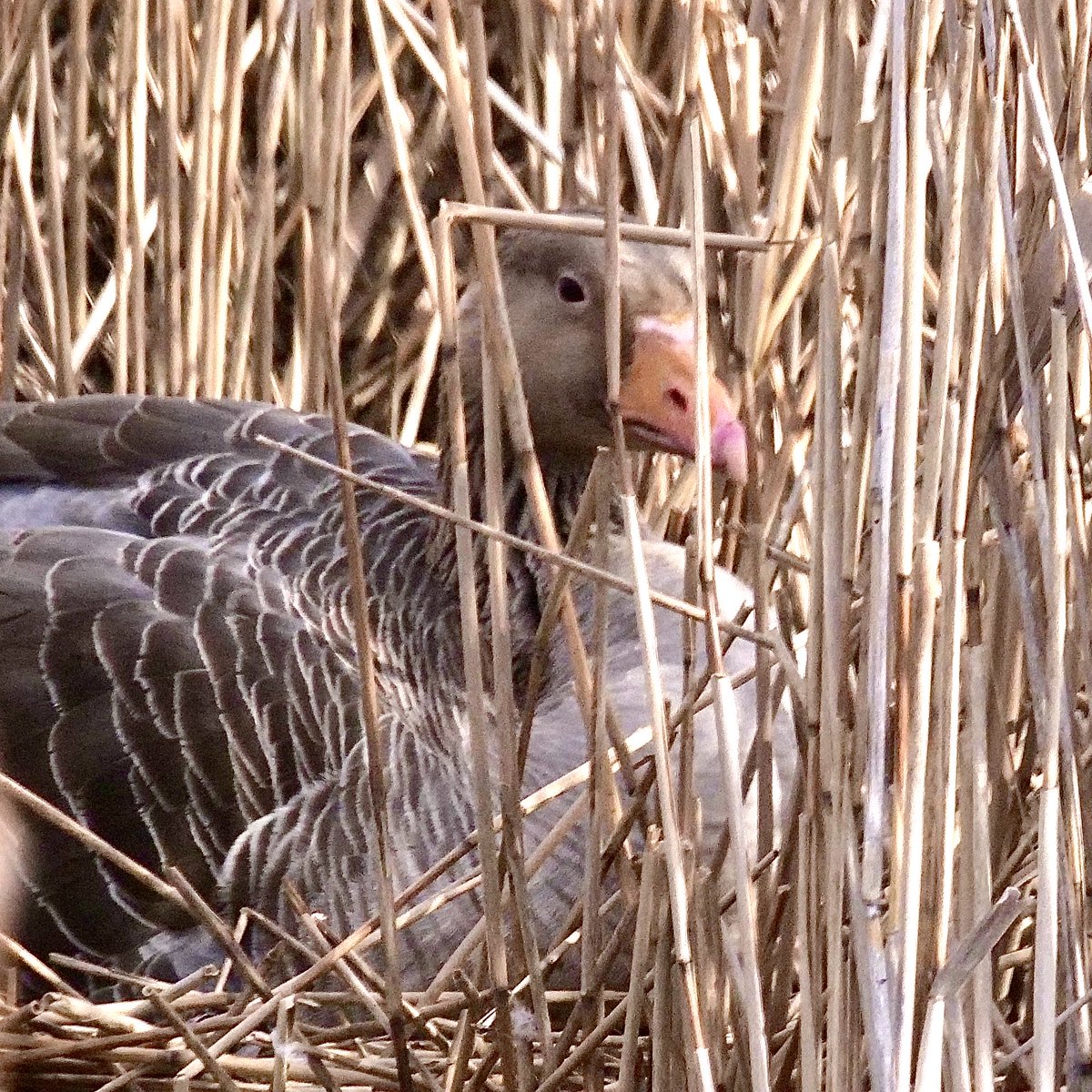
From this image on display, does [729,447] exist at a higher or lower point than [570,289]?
lower

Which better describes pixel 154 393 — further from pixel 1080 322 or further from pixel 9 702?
pixel 1080 322

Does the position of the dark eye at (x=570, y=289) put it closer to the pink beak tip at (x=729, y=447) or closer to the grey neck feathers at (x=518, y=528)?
the grey neck feathers at (x=518, y=528)

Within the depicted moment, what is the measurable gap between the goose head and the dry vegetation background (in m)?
0.10

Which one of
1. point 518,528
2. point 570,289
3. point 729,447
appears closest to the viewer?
point 729,447

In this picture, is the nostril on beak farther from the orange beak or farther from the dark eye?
the dark eye

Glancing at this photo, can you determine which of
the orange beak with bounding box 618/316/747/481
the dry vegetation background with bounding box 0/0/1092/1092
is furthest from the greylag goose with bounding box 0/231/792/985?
the dry vegetation background with bounding box 0/0/1092/1092

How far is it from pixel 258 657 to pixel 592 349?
67cm

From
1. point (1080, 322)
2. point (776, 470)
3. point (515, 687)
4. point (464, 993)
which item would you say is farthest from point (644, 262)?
point (464, 993)

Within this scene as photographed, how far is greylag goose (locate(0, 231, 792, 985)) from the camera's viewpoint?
104 inches

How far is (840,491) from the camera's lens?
1.72m

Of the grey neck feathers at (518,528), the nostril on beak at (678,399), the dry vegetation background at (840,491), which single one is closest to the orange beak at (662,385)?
the nostril on beak at (678,399)

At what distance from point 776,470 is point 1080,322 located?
0.66m

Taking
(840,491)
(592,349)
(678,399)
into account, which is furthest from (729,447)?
(840,491)

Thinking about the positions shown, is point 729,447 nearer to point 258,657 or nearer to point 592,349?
point 592,349
